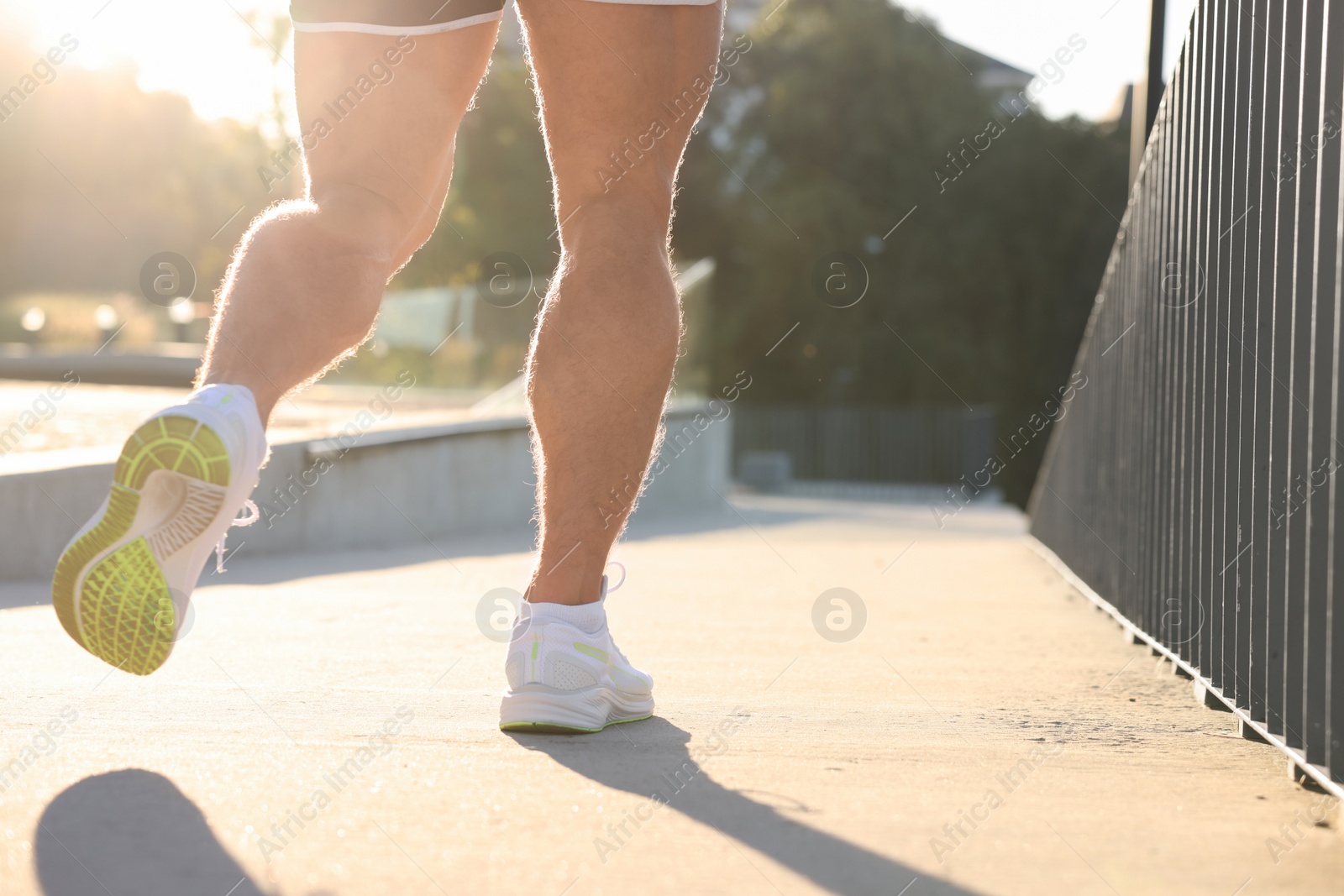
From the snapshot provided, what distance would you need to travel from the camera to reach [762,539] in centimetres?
768

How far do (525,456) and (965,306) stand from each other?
74.8 ft

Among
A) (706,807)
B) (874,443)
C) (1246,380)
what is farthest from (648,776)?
(874,443)

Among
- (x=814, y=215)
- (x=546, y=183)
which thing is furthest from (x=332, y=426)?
(x=814, y=215)

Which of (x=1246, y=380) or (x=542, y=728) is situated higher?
(x=1246, y=380)

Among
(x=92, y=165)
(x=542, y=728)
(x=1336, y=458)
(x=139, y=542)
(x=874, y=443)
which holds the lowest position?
(x=874, y=443)

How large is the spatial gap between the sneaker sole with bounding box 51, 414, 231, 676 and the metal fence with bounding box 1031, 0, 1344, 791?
1220mm

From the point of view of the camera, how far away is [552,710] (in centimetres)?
168

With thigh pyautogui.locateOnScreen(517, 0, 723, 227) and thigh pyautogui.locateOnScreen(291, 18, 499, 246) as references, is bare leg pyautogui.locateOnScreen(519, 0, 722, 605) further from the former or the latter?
thigh pyautogui.locateOnScreen(291, 18, 499, 246)

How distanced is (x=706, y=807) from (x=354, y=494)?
171 inches

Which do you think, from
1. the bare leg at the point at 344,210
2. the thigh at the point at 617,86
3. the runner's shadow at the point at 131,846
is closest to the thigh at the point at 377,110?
the bare leg at the point at 344,210

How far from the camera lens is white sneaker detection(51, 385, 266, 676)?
1.40 m

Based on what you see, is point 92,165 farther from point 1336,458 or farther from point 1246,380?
point 1336,458

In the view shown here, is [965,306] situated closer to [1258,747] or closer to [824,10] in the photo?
[824,10]

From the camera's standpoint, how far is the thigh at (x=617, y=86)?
5.99 ft
